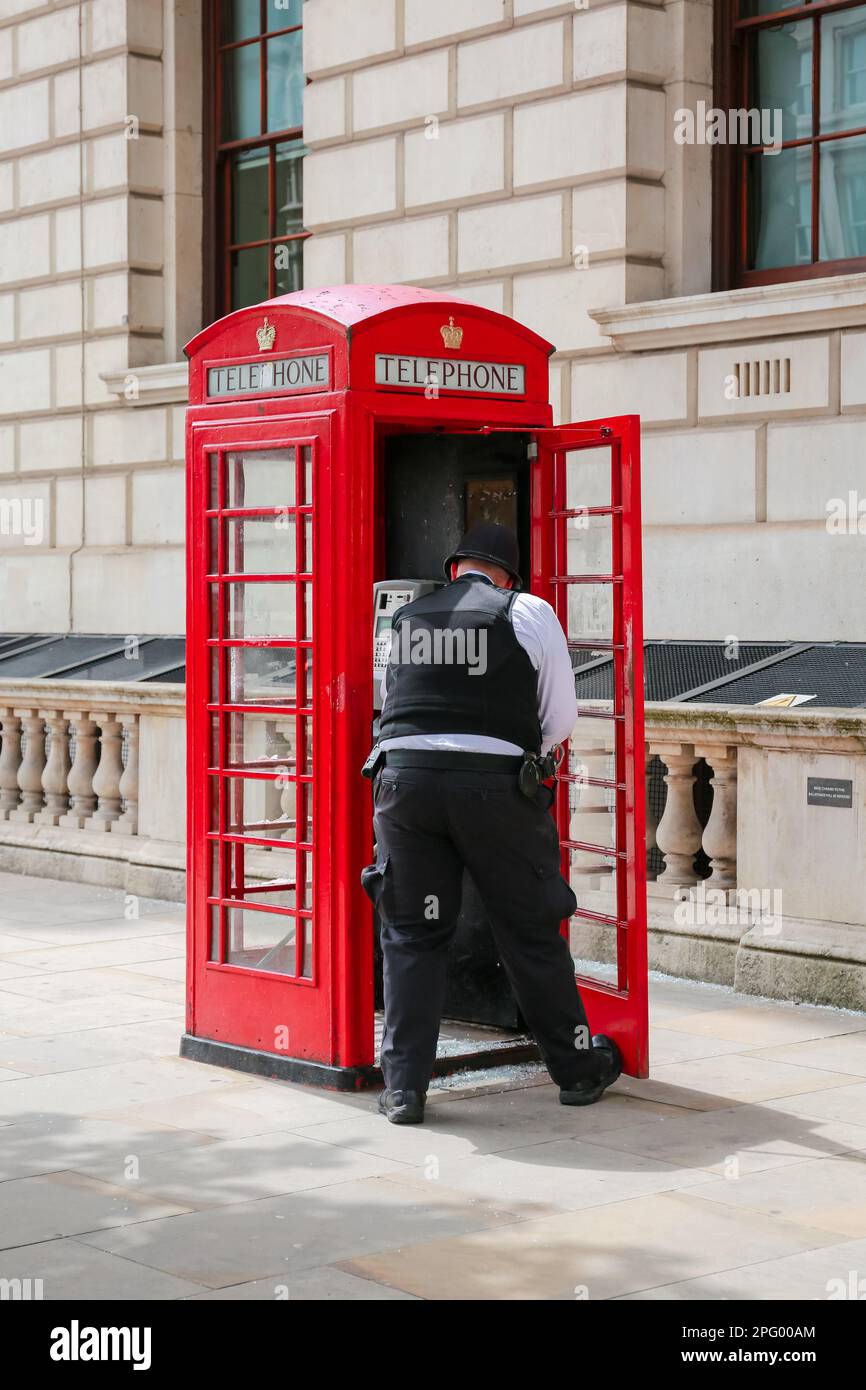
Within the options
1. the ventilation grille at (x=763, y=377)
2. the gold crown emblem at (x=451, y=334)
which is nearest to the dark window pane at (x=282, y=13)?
the ventilation grille at (x=763, y=377)

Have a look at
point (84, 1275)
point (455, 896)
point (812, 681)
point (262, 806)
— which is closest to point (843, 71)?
point (812, 681)

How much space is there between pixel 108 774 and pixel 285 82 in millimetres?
6100

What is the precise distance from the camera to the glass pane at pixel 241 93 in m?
14.9

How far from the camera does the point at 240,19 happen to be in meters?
15.0

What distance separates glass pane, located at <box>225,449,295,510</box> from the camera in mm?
6711

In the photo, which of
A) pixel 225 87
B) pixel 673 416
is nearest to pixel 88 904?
pixel 673 416

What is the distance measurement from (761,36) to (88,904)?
21.3ft

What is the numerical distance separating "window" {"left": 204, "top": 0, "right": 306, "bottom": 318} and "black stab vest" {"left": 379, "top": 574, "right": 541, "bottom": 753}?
8713 millimetres

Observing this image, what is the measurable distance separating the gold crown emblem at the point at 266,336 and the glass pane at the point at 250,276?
26.8ft

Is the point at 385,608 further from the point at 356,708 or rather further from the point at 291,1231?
the point at 291,1231

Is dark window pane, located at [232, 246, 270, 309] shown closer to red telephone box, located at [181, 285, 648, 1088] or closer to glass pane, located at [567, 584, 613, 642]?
red telephone box, located at [181, 285, 648, 1088]

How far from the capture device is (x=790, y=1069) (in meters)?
6.94

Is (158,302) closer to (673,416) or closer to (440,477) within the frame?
(673,416)

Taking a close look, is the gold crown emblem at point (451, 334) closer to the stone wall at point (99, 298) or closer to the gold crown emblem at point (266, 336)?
the gold crown emblem at point (266, 336)
